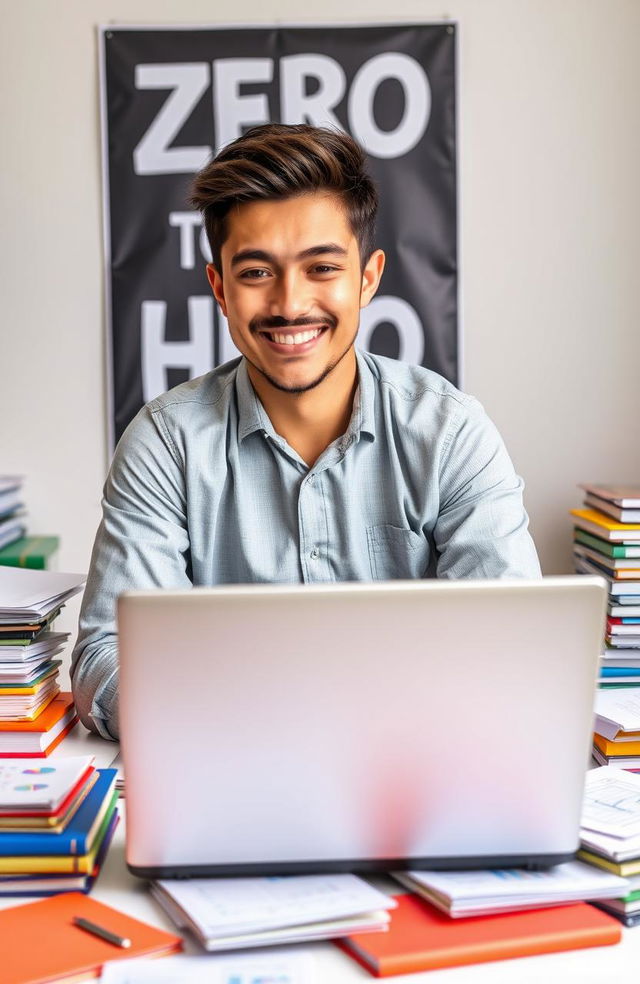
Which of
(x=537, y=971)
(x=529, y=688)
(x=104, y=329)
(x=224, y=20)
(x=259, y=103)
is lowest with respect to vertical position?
(x=537, y=971)

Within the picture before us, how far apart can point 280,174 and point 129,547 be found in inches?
24.6

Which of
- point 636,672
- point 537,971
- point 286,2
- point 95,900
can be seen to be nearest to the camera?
point 537,971

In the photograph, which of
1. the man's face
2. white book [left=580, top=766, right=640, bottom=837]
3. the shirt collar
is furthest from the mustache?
white book [left=580, top=766, right=640, bottom=837]

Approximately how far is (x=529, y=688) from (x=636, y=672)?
2.80ft

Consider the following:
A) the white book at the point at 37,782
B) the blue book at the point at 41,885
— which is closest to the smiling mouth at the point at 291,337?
the white book at the point at 37,782

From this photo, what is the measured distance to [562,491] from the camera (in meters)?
2.88

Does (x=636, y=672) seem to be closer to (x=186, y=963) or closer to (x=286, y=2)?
(x=186, y=963)

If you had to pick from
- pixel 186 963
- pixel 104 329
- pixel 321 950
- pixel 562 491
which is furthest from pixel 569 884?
pixel 104 329

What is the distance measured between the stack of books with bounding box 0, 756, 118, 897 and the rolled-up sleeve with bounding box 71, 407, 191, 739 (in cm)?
35

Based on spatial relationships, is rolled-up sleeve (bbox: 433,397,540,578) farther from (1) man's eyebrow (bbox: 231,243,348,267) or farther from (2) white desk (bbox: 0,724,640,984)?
(2) white desk (bbox: 0,724,640,984)

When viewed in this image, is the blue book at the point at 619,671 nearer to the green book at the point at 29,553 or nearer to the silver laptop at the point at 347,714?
the silver laptop at the point at 347,714

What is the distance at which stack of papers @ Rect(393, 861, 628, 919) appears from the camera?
0.94 meters

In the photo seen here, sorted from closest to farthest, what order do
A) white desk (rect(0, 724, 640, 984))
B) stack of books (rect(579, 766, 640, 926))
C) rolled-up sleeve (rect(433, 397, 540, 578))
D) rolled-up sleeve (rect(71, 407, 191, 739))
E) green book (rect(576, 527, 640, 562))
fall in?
white desk (rect(0, 724, 640, 984))
stack of books (rect(579, 766, 640, 926))
rolled-up sleeve (rect(71, 407, 191, 739))
rolled-up sleeve (rect(433, 397, 540, 578))
green book (rect(576, 527, 640, 562))

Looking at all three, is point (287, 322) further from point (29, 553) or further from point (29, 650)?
point (29, 553)
